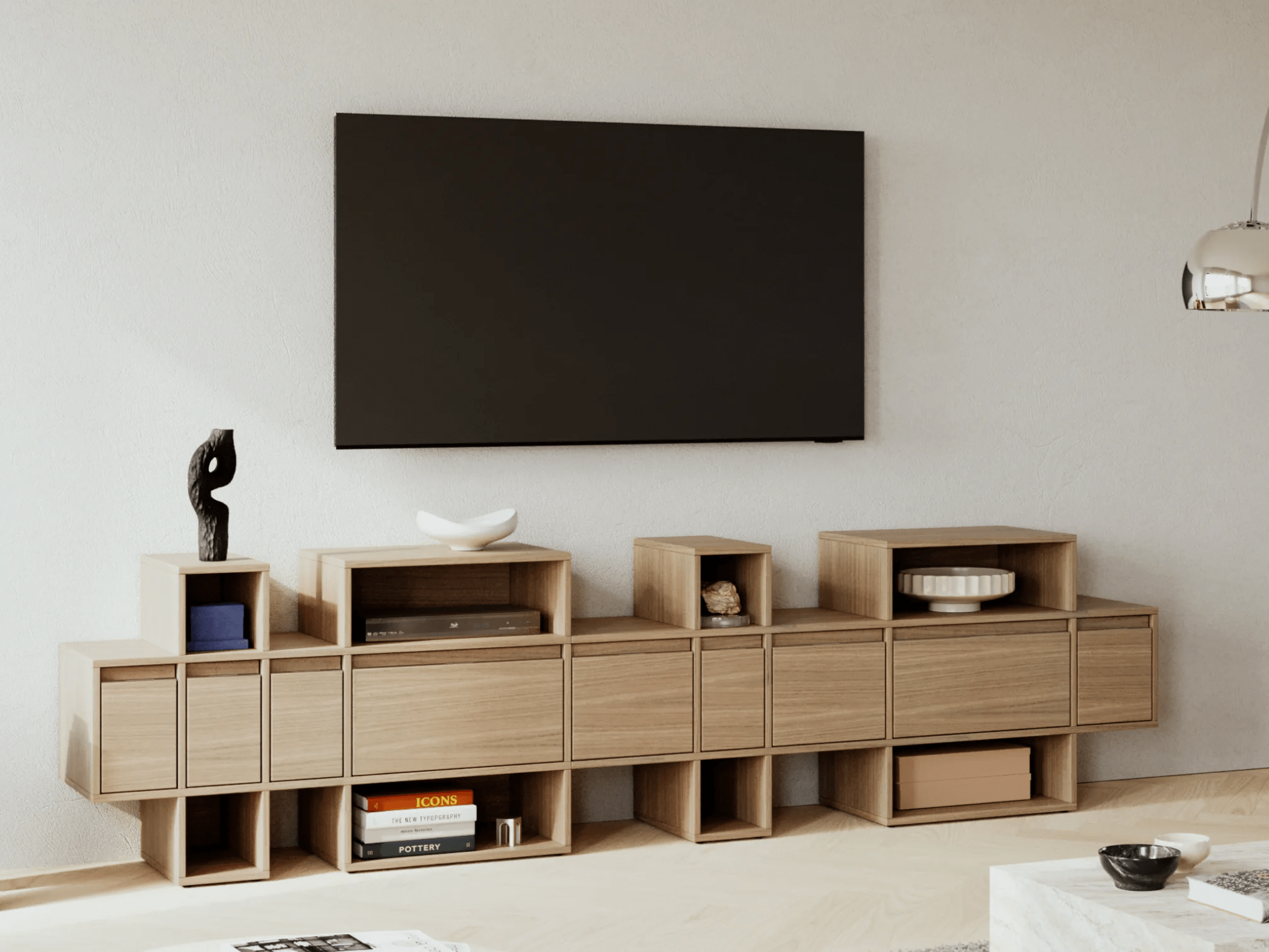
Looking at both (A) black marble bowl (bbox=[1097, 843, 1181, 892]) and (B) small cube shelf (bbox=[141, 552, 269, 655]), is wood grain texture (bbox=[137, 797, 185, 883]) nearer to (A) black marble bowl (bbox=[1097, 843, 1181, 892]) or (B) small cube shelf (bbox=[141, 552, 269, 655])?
(B) small cube shelf (bbox=[141, 552, 269, 655])

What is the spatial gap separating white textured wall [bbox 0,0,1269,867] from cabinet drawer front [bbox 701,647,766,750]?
0.47 meters

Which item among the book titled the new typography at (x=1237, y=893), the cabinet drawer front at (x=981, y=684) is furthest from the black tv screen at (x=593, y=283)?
the book titled the new typography at (x=1237, y=893)

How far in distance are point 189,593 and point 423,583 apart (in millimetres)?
637

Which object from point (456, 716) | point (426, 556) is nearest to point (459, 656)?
point (456, 716)

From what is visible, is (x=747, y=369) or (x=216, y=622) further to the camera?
(x=747, y=369)

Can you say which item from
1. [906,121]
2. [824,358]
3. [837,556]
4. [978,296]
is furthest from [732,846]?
[906,121]

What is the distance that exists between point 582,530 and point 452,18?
4.94 feet

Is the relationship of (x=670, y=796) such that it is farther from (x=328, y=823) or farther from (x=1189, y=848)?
(x=1189, y=848)

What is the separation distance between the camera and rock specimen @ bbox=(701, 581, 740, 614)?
4504 millimetres

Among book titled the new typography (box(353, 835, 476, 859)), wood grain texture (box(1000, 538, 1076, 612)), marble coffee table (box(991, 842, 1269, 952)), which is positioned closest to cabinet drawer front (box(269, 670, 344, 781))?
book titled the new typography (box(353, 835, 476, 859))

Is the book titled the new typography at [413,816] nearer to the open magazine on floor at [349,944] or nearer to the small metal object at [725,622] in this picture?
the small metal object at [725,622]

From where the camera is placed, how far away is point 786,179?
4809 millimetres

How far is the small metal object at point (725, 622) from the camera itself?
447 centimetres

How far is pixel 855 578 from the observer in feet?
15.6
